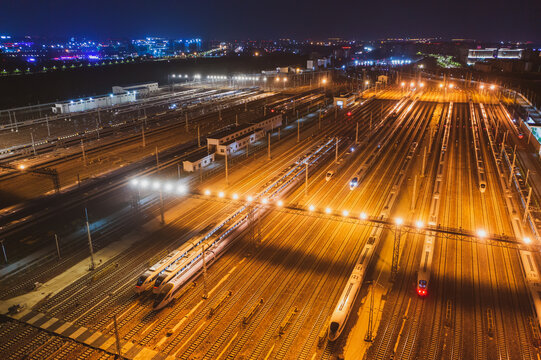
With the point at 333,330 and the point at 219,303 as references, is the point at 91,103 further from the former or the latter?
the point at 333,330

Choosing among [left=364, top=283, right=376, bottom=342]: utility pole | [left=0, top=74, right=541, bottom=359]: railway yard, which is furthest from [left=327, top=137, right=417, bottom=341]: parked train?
[left=364, top=283, right=376, bottom=342]: utility pole

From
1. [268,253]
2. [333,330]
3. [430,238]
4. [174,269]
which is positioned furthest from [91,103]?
[333,330]

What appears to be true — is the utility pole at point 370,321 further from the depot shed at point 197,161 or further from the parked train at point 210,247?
the depot shed at point 197,161

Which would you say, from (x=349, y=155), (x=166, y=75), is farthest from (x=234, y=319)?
(x=166, y=75)

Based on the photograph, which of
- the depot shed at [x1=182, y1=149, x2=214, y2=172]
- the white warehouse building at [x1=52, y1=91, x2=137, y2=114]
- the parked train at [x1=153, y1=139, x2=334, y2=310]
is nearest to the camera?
the parked train at [x1=153, y1=139, x2=334, y2=310]

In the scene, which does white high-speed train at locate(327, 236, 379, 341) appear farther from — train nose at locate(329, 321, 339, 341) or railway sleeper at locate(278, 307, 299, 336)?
railway sleeper at locate(278, 307, 299, 336)

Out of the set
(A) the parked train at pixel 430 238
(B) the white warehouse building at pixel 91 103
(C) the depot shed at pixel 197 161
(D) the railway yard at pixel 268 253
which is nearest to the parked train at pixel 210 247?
(D) the railway yard at pixel 268 253

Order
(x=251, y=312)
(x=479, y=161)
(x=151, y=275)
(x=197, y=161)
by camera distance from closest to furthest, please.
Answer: (x=251, y=312)
(x=151, y=275)
(x=197, y=161)
(x=479, y=161)

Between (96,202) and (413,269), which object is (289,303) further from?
(96,202)
